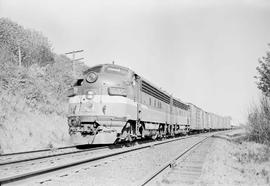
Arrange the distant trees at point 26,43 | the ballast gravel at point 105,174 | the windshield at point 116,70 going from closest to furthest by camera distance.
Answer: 1. the ballast gravel at point 105,174
2. the windshield at point 116,70
3. the distant trees at point 26,43

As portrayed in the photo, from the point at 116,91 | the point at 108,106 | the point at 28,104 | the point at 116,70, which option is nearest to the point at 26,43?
the point at 28,104

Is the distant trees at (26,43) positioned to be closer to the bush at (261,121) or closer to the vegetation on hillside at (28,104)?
the vegetation on hillside at (28,104)

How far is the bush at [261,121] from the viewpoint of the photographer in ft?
58.4

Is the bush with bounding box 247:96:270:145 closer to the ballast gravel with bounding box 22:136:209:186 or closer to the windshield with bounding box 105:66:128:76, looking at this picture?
the windshield with bounding box 105:66:128:76

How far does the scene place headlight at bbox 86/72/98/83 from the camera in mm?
13569

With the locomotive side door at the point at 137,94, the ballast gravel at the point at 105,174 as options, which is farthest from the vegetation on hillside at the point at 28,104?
the ballast gravel at the point at 105,174

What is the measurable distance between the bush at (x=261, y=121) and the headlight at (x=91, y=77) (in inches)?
407

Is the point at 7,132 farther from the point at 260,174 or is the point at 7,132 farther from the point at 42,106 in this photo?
the point at 260,174

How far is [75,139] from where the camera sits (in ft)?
41.2

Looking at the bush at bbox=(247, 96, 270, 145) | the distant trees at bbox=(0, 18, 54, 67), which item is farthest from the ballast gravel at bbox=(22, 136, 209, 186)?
the distant trees at bbox=(0, 18, 54, 67)

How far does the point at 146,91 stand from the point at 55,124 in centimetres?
689

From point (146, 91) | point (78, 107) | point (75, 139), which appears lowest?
point (75, 139)

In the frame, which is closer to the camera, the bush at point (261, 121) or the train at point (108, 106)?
the train at point (108, 106)

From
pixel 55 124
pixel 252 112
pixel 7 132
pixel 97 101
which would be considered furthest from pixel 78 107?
pixel 252 112
